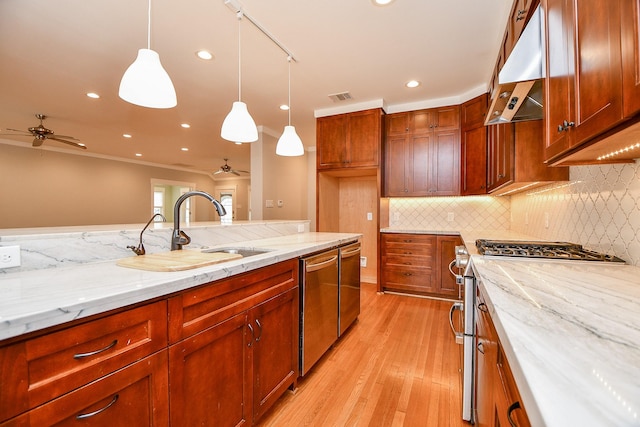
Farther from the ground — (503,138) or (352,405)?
(503,138)

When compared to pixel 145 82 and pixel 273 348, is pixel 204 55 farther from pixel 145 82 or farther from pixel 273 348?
pixel 273 348

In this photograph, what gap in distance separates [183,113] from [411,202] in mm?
3754

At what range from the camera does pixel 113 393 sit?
83 centimetres

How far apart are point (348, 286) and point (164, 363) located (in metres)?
1.80

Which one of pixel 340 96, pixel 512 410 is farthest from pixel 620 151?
pixel 340 96

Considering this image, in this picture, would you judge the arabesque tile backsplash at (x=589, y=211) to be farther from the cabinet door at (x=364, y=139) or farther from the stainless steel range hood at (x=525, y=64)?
the cabinet door at (x=364, y=139)

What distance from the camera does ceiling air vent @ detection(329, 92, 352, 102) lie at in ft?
11.9

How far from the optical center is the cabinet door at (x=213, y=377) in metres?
1.02

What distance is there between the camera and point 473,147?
11.6 feet

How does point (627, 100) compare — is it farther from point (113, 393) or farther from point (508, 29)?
point (508, 29)

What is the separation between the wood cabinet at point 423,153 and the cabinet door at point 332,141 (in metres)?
0.63

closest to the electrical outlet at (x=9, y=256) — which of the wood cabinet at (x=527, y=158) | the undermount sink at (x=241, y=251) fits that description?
the undermount sink at (x=241, y=251)

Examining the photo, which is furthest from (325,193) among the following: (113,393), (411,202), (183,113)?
(113,393)

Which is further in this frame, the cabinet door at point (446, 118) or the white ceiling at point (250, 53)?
the cabinet door at point (446, 118)
